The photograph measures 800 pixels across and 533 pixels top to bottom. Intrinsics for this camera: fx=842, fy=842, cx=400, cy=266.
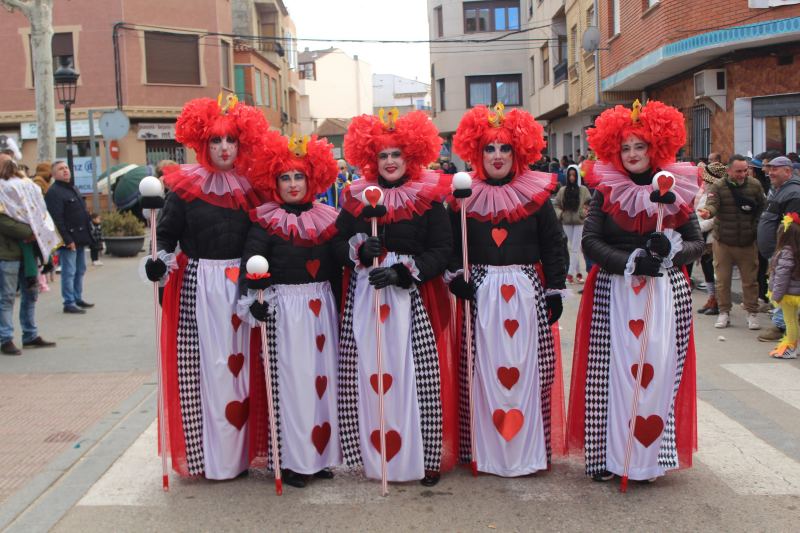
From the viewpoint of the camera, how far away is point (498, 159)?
185 inches

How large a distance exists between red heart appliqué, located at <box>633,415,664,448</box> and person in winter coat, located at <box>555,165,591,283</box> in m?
8.05

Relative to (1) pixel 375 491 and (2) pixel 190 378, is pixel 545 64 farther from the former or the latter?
(1) pixel 375 491

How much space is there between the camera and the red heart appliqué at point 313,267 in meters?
4.65

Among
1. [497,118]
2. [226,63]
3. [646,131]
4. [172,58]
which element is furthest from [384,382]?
[226,63]

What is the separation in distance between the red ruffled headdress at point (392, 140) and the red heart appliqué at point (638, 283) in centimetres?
129

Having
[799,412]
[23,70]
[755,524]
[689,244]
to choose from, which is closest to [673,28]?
[799,412]

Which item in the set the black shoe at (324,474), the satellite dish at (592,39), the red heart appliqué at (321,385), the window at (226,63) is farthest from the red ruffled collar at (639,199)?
the window at (226,63)

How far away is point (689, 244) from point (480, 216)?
44.7 inches

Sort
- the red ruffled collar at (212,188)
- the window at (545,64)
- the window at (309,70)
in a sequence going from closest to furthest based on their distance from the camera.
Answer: the red ruffled collar at (212,188)
the window at (545,64)
the window at (309,70)

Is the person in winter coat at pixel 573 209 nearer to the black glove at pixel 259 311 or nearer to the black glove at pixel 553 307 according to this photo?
the black glove at pixel 553 307

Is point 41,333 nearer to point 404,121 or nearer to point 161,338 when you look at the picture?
point 161,338

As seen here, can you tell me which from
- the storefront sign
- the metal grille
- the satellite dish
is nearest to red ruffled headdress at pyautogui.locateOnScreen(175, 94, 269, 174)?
the metal grille

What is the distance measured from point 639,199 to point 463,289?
3.47 feet

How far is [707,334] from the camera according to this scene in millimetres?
9008
